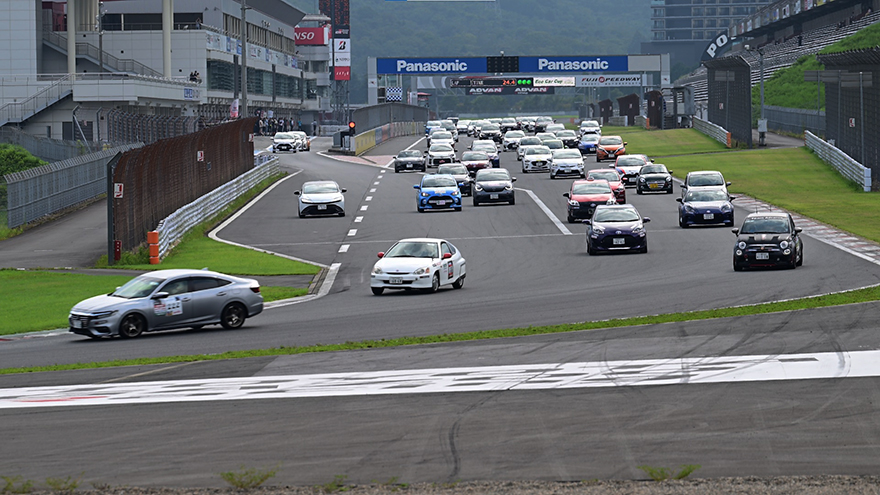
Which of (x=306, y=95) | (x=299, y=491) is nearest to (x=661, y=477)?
(x=299, y=491)

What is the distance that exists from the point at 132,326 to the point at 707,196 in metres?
22.1

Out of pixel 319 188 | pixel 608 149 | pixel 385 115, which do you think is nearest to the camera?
pixel 319 188

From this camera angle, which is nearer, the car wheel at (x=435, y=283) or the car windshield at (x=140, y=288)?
the car windshield at (x=140, y=288)

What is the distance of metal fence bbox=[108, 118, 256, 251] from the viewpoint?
109 feet

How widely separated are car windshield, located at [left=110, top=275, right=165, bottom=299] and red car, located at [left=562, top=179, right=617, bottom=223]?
20717 mm

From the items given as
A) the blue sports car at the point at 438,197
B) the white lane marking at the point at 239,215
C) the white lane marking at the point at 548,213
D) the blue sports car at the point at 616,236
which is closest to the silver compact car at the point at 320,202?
the white lane marking at the point at 239,215

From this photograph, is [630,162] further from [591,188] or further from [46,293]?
[46,293]

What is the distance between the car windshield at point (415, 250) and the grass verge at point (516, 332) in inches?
300

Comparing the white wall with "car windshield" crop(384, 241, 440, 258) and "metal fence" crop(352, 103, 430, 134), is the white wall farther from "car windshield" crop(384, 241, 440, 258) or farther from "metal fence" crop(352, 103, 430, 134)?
"car windshield" crop(384, 241, 440, 258)

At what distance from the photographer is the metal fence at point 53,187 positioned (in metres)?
40.6

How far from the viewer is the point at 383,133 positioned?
103312mm

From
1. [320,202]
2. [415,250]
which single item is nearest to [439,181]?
[320,202]

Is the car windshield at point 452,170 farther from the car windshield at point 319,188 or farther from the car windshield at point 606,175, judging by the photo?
the car windshield at point 606,175

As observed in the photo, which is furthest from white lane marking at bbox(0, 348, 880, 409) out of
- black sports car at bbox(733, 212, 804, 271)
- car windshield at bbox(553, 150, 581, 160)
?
car windshield at bbox(553, 150, 581, 160)
